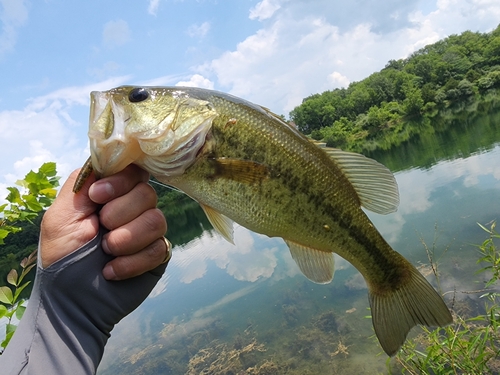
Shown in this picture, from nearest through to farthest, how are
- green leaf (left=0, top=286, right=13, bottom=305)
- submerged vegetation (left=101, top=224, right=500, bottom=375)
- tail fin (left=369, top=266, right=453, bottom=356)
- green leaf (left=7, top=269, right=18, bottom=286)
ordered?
1. tail fin (left=369, top=266, right=453, bottom=356)
2. green leaf (left=0, top=286, right=13, bottom=305)
3. green leaf (left=7, top=269, right=18, bottom=286)
4. submerged vegetation (left=101, top=224, right=500, bottom=375)

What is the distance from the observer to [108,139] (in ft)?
6.80

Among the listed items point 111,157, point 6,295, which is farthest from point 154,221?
point 6,295

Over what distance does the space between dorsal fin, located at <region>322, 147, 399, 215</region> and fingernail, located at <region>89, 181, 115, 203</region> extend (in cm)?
151

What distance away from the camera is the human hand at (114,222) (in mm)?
1967

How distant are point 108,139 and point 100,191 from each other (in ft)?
1.05

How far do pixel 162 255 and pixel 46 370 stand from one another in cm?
83

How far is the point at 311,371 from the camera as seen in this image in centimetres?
1062

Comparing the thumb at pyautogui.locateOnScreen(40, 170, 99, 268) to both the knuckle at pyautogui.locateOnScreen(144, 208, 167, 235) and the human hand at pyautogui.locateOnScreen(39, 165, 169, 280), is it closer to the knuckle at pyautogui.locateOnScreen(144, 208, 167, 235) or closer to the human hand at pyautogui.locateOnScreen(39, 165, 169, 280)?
the human hand at pyautogui.locateOnScreen(39, 165, 169, 280)

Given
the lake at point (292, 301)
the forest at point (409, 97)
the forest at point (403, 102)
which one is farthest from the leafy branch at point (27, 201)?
the forest at point (409, 97)

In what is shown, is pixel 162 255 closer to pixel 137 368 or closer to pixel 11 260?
pixel 137 368

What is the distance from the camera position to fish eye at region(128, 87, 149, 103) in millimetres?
2324

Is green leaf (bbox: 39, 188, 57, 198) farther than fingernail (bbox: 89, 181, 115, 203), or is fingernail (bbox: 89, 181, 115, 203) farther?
green leaf (bbox: 39, 188, 57, 198)

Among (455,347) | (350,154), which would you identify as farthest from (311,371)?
(350,154)

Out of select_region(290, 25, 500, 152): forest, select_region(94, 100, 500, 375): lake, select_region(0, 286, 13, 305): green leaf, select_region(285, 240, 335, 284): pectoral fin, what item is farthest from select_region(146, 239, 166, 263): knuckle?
select_region(290, 25, 500, 152): forest
